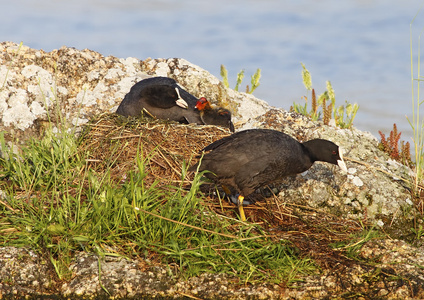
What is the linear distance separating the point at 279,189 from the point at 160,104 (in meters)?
2.08

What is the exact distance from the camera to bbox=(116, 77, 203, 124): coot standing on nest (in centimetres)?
718

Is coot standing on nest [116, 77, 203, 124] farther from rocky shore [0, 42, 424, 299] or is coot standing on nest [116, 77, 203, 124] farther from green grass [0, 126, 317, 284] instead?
green grass [0, 126, 317, 284]

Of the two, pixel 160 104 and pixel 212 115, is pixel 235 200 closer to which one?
pixel 212 115

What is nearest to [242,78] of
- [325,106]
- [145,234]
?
[325,106]

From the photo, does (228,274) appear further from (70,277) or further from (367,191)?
(367,191)

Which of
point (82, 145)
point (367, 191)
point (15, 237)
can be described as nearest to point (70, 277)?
point (15, 237)

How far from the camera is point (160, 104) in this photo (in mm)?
7230

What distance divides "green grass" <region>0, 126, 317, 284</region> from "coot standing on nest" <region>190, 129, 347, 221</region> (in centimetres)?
54

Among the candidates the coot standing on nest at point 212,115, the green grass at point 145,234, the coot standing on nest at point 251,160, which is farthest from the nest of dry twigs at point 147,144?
the green grass at point 145,234

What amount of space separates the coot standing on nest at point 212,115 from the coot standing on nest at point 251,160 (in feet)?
4.84

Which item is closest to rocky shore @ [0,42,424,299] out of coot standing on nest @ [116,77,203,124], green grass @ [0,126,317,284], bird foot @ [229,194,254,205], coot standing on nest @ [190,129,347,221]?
green grass @ [0,126,317,284]

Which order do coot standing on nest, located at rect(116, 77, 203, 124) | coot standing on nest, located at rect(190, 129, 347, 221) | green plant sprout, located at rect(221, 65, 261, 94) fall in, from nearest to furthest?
coot standing on nest, located at rect(190, 129, 347, 221)
coot standing on nest, located at rect(116, 77, 203, 124)
green plant sprout, located at rect(221, 65, 261, 94)

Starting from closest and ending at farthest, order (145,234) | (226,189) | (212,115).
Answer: (145,234)
(226,189)
(212,115)

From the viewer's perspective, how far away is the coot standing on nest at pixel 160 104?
23.6 ft
